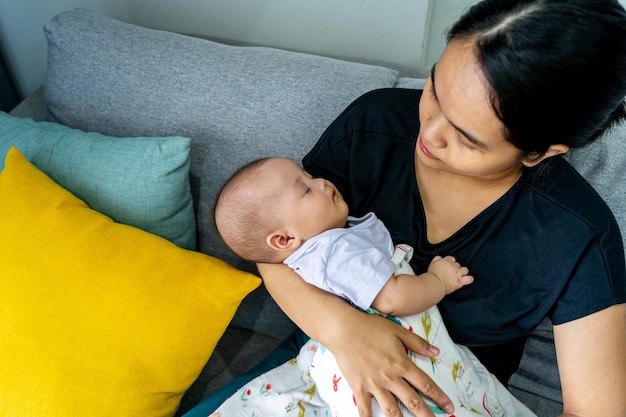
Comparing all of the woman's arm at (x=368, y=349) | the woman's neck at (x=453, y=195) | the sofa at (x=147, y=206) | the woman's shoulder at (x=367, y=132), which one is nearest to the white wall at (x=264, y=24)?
the sofa at (x=147, y=206)

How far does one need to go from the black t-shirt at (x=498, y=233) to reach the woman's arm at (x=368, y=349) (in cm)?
18

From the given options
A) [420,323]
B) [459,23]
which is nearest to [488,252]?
[420,323]

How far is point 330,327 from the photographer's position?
109 cm

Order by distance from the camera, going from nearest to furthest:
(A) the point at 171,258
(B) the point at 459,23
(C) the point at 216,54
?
(B) the point at 459,23 → (A) the point at 171,258 → (C) the point at 216,54

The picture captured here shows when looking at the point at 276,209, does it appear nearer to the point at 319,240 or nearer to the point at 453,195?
the point at 319,240

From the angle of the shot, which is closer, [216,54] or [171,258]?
[171,258]

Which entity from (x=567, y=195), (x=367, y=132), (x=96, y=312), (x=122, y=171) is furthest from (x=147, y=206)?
(x=567, y=195)

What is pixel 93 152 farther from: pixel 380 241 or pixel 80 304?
pixel 380 241

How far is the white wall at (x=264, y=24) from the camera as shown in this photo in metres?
1.84

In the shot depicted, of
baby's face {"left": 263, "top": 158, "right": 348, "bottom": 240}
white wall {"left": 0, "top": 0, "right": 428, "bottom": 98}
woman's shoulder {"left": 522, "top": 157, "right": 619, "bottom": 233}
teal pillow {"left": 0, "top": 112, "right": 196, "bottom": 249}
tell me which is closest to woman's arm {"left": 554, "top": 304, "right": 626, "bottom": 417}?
woman's shoulder {"left": 522, "top": 157, "right": 619, "bottom": 233}

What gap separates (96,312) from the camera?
45.3 inches

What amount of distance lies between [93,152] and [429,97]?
80 cm

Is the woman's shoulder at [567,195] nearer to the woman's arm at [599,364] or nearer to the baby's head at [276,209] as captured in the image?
the woman's arm at [599,364]

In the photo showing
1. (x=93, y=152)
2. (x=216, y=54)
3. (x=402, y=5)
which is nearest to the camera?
(x=93, y=152)
